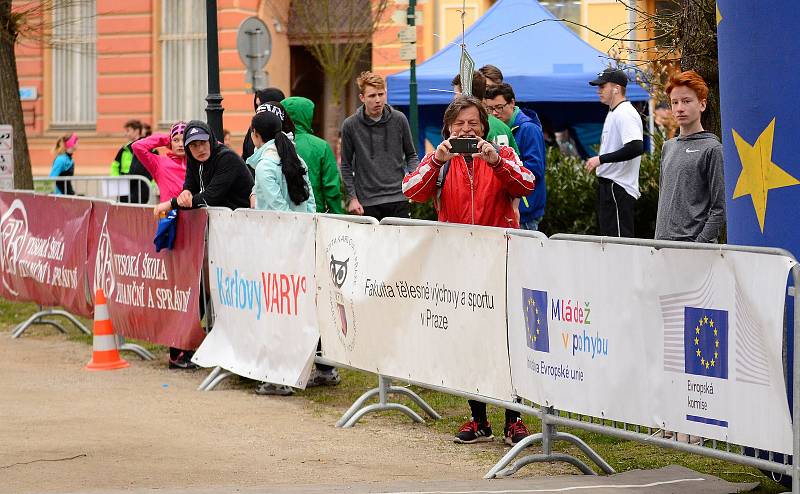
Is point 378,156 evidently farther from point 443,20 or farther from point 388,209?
point 443,20

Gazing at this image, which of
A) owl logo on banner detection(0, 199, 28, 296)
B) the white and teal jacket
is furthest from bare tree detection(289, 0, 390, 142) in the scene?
the white and teal jacket

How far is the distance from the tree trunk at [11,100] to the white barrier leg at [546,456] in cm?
1424

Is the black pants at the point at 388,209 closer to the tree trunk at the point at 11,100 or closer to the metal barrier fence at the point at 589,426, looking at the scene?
the metal barrier fence at the point at 589,426

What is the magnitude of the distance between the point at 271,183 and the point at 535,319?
3.54 metres

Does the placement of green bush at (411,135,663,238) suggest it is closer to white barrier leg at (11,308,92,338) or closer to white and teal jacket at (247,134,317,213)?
white barrier leg at (11,308,92,338)

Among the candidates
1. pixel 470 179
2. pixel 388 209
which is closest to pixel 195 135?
pixel 388 209

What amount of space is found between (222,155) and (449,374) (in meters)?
3.61

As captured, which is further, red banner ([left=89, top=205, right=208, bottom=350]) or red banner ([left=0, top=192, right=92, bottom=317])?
red banner ([left=0, top=192, right=92, bottom=317])

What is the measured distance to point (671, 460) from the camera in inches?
309

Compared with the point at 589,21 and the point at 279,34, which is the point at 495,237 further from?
the point at 279,34

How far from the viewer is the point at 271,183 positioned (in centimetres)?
1047

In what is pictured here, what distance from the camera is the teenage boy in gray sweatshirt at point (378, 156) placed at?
11.5 m

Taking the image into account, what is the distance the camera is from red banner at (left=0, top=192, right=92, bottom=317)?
1319 centimetres

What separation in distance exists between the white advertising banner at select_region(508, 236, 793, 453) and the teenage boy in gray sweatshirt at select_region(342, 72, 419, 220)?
402 centimetres
